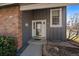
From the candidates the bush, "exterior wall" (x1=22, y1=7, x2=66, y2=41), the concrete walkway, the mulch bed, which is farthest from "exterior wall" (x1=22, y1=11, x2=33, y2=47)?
the mulch bed

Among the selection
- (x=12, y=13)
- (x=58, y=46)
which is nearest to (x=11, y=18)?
(x=12, y=13)

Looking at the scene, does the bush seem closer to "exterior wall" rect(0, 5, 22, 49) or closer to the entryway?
"exterior wall" rect(0, 5, 22, 49)

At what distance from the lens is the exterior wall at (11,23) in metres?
3.47

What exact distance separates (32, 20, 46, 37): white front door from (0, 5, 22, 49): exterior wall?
1.09 feet

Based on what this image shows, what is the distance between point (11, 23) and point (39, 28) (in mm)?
670

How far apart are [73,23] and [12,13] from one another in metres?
1.44

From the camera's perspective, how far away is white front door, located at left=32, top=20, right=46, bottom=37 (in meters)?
3.51

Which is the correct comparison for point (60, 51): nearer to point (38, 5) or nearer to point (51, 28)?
point (51, 28)

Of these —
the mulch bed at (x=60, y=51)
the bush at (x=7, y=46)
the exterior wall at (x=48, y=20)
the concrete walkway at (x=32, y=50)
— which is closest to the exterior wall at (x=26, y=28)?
the exterior wall at (x=48, y=20)

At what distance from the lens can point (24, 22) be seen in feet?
11.6

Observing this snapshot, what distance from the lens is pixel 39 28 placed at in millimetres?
3572

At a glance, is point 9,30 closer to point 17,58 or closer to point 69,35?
point 17,58

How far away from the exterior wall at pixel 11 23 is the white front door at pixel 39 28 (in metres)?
0.33

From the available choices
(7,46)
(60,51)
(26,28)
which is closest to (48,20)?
(26,28)
